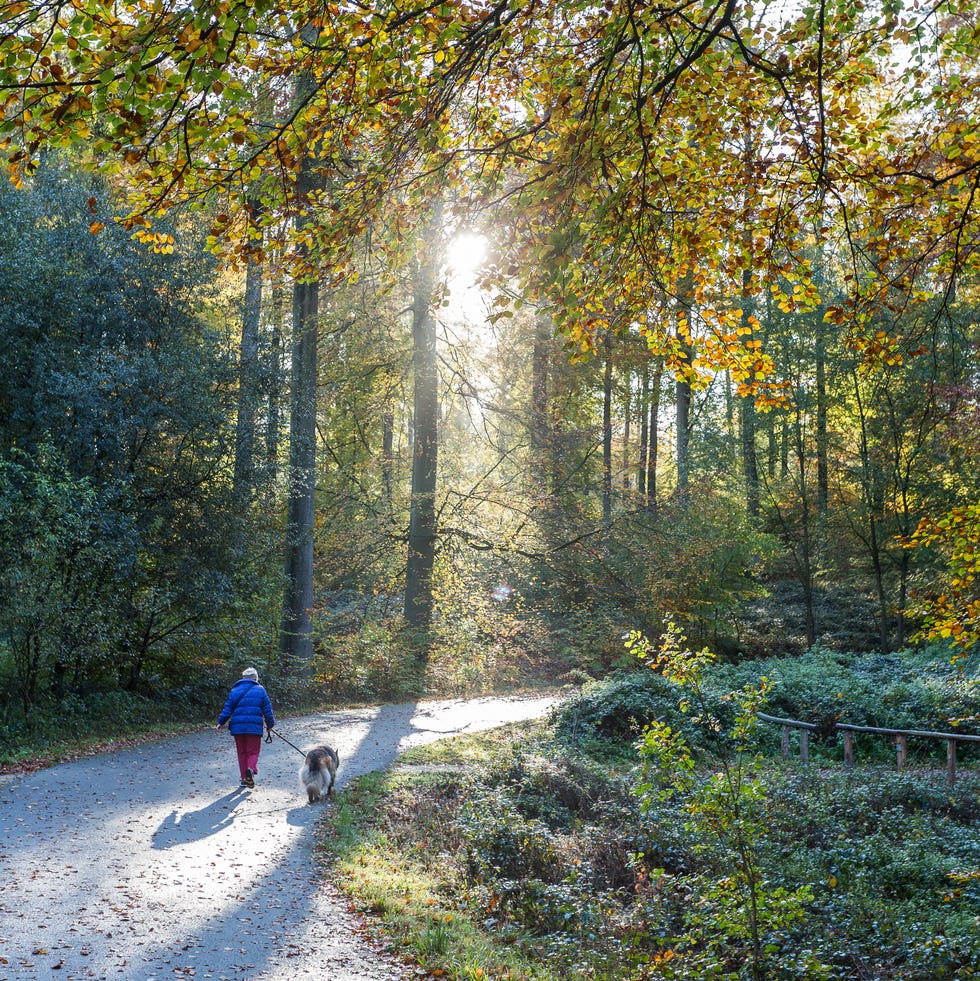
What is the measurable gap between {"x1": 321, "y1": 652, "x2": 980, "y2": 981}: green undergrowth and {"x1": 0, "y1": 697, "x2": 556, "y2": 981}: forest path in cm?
54

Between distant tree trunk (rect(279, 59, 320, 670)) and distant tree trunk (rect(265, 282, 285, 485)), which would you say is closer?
distant tree trunk (rect(265, 282, 285, 485))

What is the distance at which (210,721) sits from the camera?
17078 mm

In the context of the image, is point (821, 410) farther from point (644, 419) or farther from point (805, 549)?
point (644, 419)

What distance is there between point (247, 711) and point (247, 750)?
1.80 feet

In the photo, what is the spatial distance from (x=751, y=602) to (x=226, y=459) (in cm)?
1712

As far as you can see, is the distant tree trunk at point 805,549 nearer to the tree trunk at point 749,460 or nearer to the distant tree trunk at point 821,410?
the distant tree trunk at point 821,410

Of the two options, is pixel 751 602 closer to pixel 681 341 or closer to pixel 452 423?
pixel 452 423

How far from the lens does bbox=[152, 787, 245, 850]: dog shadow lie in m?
9.07

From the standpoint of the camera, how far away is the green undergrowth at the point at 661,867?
21.0 ft

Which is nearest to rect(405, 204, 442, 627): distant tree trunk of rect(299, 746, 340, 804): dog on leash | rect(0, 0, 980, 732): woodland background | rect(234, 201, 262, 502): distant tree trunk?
rect(0, 0, 980, 732): woodland background

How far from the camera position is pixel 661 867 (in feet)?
29.0

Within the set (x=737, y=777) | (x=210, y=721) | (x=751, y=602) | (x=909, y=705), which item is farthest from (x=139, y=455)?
(x=751, y=602)

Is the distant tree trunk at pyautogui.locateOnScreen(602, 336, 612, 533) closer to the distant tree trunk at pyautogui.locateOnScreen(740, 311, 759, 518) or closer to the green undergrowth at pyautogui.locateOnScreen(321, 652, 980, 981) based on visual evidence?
the distant tree trunk at pyautogui.locateOnScreen(740, 311, 759, 518)

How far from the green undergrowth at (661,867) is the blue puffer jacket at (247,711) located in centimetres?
155
